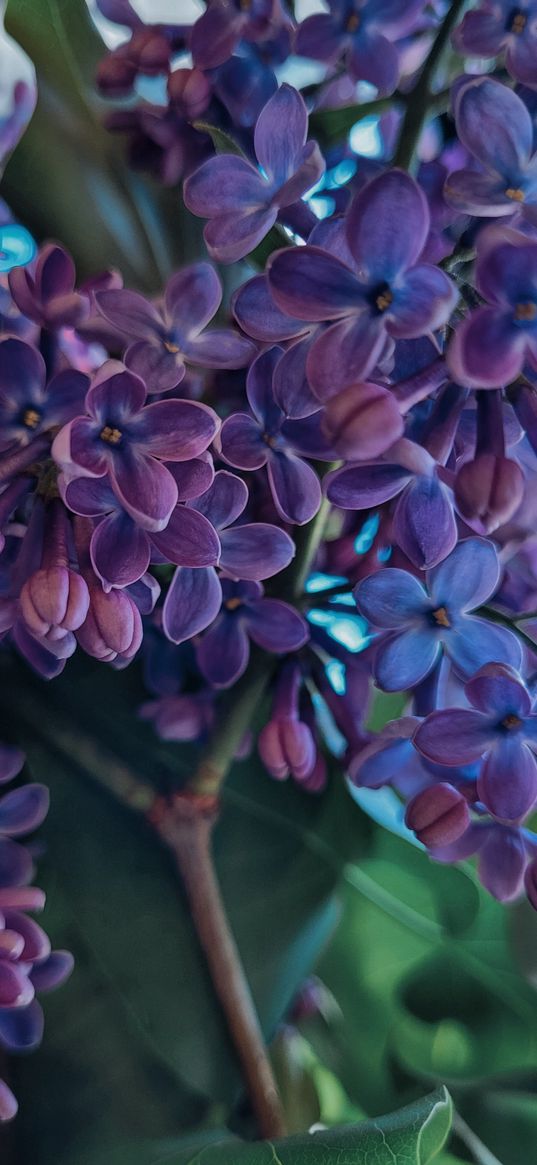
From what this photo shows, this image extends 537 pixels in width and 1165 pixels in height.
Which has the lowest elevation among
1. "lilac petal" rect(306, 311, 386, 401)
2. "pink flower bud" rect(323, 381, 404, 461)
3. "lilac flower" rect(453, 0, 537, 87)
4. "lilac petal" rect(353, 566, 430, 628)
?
"lilac petal" rect(353, 566, 430, 628)

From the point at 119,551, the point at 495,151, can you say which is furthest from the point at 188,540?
the point at 495,151

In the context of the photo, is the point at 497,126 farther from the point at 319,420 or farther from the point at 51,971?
the point at 51,971

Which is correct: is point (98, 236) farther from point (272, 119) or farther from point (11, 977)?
point (11, 977)

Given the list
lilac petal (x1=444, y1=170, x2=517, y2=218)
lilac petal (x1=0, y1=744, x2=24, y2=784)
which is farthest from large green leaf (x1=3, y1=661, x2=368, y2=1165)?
lilac petal (x1=444, y1=170, x2=517, y2=218)

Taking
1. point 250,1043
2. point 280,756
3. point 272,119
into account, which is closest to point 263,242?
point 272,119

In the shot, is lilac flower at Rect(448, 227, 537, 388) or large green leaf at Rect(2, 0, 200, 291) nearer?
lilac flower at Rect(448, 227, 537, 388)

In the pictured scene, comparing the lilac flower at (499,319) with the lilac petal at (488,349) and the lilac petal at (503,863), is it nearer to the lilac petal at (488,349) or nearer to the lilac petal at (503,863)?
the lilac petal at (488,349)

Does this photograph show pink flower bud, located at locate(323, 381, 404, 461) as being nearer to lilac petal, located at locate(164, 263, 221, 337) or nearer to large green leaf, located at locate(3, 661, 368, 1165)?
lilac petal, located at locate(164, 263, 221, 337)
